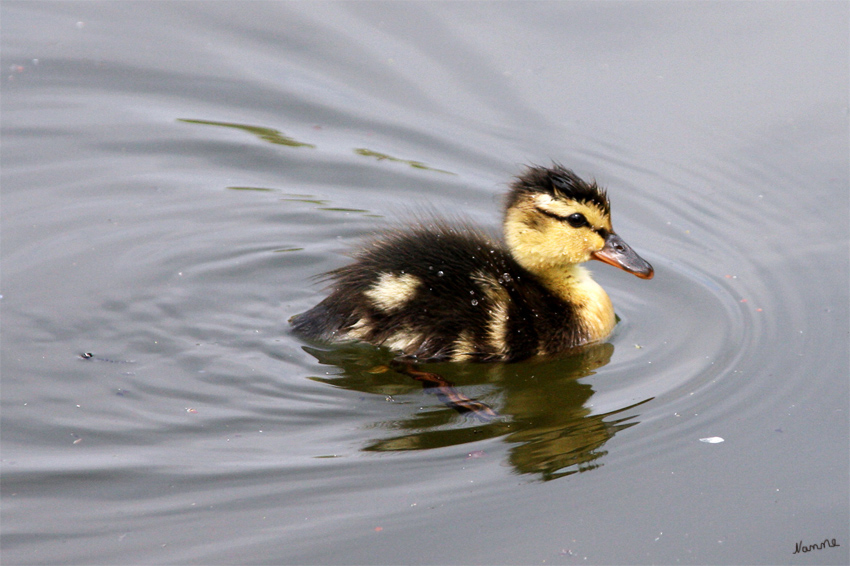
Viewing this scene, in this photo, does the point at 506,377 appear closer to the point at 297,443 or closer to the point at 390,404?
the point at 390,404

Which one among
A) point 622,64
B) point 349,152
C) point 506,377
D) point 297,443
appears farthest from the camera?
point 622,64

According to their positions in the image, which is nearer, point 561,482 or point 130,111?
point 561,482

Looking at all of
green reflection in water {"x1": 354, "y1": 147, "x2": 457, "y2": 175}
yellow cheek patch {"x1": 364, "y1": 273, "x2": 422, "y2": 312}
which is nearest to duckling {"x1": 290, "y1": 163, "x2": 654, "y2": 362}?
yellow cheek patch {"x1": 364, "y1": 273, "x2": 422, "y2": 312}

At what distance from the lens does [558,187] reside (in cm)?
442

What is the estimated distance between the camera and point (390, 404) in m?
4.04

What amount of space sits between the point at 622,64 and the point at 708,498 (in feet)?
11.8

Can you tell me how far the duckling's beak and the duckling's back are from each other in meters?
0.38

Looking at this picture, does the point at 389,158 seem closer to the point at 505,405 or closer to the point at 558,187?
the point at 558,187

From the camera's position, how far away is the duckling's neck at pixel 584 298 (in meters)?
4.57

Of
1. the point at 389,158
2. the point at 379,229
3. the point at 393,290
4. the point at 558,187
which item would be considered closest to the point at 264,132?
the point at 389,158

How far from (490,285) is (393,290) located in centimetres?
41

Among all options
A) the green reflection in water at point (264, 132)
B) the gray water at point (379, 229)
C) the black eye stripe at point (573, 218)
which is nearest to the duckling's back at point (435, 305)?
the gray water at point (379, 229)

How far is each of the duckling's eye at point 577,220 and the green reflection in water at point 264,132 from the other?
2.06 metres

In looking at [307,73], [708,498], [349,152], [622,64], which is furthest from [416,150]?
[708,498]
